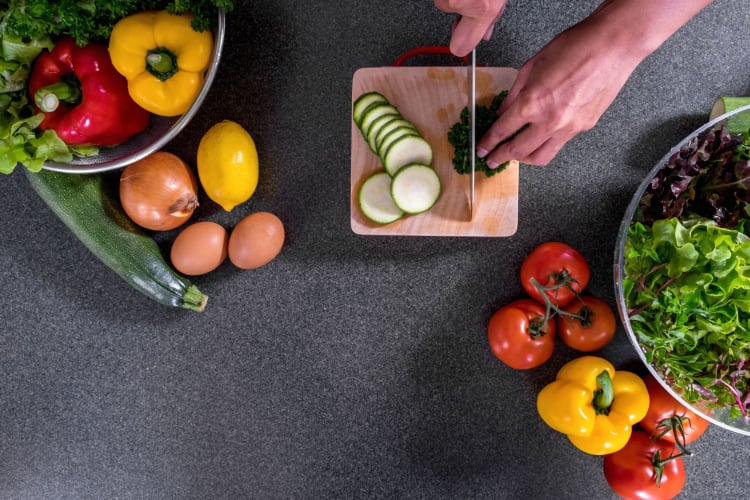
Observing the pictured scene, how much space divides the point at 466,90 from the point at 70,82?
2.18ft

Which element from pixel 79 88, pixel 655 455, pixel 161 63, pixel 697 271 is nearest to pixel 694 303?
pixel 697 271

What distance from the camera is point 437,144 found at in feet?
3.26

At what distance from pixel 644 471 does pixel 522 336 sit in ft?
0.99

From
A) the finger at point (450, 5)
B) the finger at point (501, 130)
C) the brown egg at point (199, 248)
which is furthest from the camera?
the brown egg at point (199, 248)

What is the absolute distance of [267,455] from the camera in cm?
106

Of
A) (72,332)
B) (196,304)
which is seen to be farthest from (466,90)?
(72,332)

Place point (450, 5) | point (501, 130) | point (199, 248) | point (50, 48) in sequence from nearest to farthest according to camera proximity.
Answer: point (450, 5) → point (501, 130) → point (50, 48) → point (199, 248)

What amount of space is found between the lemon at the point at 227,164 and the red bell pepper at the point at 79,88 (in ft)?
0.50

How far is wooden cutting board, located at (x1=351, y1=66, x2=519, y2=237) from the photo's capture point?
98 centimetres

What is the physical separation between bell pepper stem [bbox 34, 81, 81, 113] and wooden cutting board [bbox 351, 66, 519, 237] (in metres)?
0.46

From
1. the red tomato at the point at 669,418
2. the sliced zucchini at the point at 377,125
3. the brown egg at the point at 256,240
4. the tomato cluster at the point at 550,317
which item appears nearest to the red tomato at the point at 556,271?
the tomato cluster at the point at 550,317

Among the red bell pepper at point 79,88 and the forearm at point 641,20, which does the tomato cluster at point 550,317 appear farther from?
the red bell pepper at point 79,88

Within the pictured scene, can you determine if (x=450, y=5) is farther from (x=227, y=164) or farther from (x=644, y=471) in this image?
(x=644, y=471)

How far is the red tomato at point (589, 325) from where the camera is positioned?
0.97m
